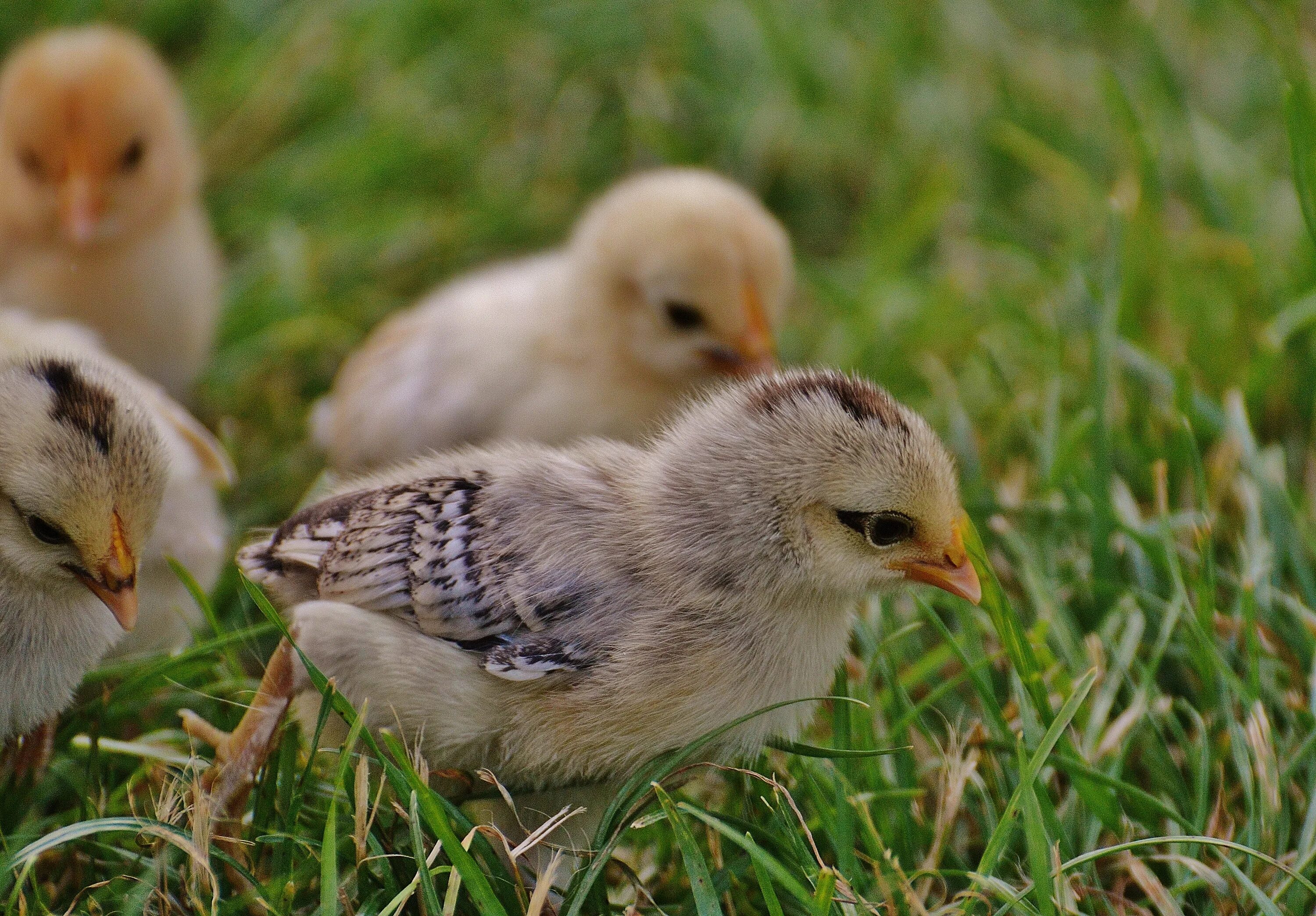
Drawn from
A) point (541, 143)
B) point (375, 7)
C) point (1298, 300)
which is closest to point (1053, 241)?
point (1298, 300)

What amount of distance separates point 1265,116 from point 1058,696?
3.68 m

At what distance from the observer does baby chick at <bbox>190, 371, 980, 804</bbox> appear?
2.33 meters

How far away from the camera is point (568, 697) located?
2316 mm

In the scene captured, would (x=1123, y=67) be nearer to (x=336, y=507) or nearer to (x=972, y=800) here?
(x=972, y=800)

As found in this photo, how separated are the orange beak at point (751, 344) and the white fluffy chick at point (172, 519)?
4.44ft

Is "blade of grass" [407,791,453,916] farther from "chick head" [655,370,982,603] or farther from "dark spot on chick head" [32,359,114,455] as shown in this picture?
"dark spot on chick head" [32,359,114,455]

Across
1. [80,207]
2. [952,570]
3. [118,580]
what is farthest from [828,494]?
[80,207]

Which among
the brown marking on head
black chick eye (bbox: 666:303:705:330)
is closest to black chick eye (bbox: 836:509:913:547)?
the brown marking on head

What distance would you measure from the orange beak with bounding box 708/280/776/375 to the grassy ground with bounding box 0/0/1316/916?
57cm

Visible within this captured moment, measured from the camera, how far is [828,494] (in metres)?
2.33

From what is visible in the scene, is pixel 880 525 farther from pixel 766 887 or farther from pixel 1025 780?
pixel 766 887

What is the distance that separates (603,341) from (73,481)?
1.88m

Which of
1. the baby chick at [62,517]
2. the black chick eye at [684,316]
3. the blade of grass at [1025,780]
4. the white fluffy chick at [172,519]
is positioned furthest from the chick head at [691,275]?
the baby chick at [62,517]

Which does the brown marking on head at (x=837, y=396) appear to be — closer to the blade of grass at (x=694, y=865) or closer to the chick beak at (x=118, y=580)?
the blade of grass at (x=694, y=865)
